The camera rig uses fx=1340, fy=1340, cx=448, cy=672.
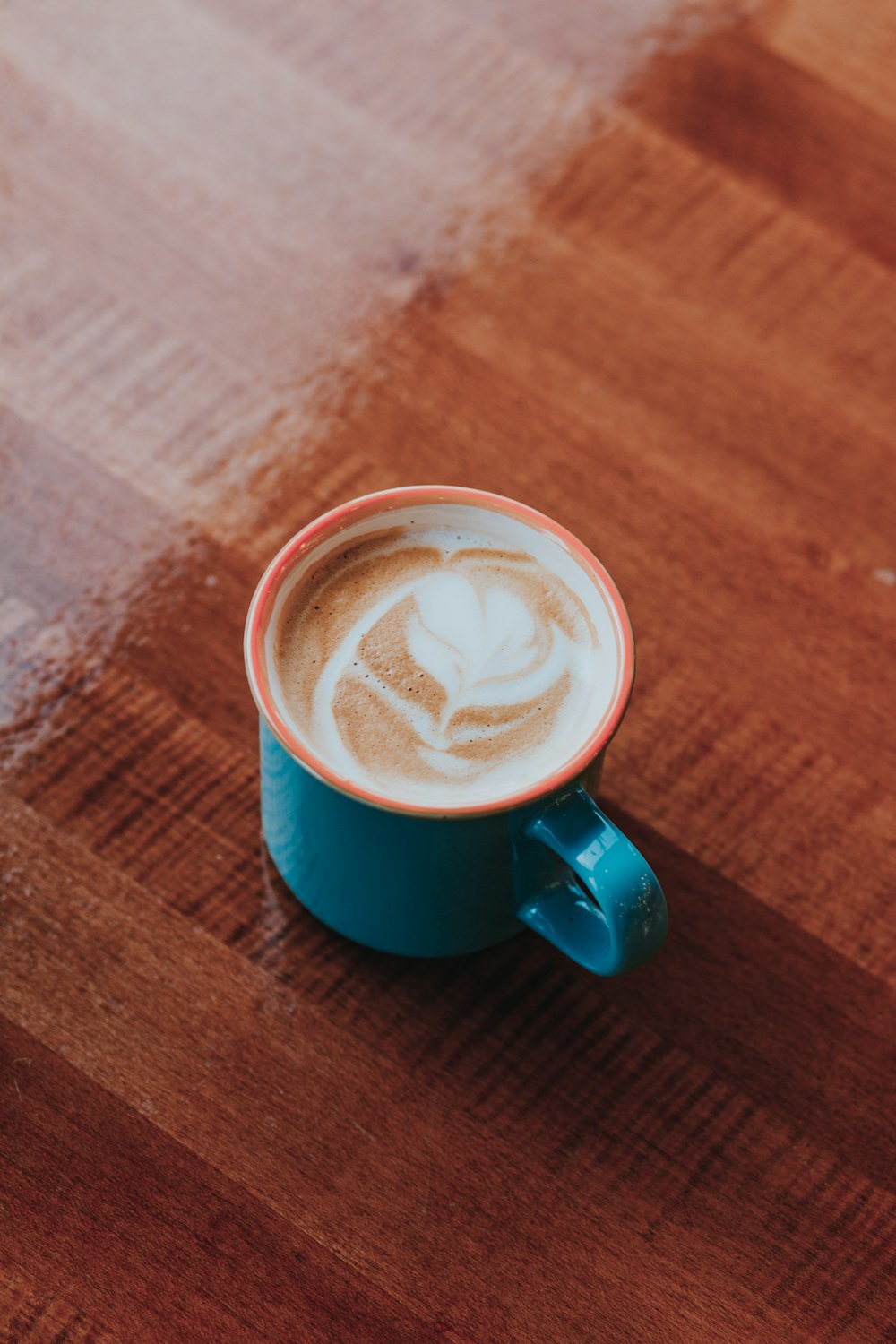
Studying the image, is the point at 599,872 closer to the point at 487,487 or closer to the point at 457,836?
the point at 457,836

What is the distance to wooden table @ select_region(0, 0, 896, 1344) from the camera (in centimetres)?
59

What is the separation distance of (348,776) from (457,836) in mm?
54

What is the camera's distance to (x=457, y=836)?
55 cm

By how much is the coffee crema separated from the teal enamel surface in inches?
0.7

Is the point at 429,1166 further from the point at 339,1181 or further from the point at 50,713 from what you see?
the point at 50,713

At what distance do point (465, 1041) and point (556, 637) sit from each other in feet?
0.64

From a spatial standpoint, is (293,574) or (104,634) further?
(104,634)

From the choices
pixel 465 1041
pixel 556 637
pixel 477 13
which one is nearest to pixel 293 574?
pixel 556 637

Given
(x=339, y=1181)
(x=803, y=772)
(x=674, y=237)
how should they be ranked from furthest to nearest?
1. (x=674, y=237)
2. (x=803, y=772)
3. (x=339, y=1181)

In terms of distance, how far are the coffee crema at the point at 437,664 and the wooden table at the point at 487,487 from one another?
119 millimetres

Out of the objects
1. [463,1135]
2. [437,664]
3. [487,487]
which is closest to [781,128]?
[487,487]

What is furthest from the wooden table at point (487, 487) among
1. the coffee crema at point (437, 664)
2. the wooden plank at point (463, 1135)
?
the coffee crema at point (437, 664)

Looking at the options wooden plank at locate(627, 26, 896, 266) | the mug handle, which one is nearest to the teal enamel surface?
the mug handle

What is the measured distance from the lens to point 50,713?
694mm
